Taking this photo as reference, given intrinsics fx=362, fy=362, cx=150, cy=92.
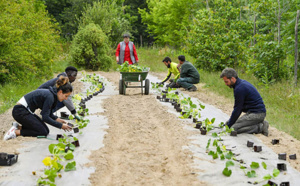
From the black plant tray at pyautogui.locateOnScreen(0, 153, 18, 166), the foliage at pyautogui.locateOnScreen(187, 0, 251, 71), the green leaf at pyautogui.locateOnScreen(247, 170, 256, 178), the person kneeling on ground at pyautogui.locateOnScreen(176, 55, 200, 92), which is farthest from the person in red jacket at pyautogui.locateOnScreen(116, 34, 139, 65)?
the green leaf at pyautogui.locateOnScreen(247, 170, 256, 178)

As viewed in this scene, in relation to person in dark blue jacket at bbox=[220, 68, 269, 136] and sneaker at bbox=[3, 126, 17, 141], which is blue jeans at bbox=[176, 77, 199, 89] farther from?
sneaker at bbox=[3, 126, 17, 141]

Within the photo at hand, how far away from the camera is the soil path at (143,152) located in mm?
4668

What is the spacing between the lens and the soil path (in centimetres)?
467

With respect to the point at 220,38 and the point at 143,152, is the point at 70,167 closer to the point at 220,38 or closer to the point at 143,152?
the point at 143,152

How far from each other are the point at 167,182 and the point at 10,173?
2.04 meters

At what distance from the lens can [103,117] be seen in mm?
8414

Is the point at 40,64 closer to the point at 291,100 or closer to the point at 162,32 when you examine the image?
the point at 291,100

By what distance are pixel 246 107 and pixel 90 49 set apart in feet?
50.2

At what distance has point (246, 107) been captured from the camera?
7.05 m

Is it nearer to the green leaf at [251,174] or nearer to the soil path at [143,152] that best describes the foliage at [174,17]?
the soil path at [143,152]

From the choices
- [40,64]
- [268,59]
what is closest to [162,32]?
[40,64]

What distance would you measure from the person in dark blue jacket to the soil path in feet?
3.45

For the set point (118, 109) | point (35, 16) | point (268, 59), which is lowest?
point (118, 109)

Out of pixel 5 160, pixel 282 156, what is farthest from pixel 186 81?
pixel 5 160
